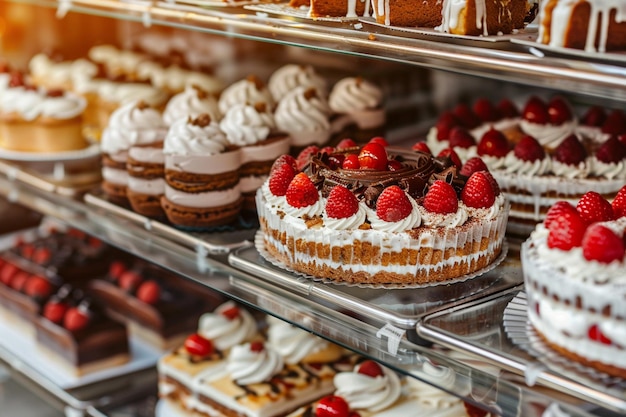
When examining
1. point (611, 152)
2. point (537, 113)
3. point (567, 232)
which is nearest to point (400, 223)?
point (567, 232)

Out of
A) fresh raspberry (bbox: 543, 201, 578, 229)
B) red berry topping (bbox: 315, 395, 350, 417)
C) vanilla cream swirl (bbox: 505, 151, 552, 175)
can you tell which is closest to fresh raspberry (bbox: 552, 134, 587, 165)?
vanilla cream swirl (bbox: 505, 151, 552, 175)

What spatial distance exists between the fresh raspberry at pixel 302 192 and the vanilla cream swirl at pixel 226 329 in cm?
88

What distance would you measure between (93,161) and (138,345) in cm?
65

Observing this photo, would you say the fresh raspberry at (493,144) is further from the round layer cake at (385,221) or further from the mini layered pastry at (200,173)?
the mini layered pastry at (200,173)

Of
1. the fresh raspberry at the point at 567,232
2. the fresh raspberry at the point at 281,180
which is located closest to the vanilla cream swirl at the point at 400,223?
the fresh raspberry at the point at 281,180

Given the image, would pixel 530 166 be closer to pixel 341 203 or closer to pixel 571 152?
pixel 571 152

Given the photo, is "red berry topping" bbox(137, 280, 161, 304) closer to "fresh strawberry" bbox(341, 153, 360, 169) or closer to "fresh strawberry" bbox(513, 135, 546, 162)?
"fresh strawberry" bbox(341, 153, 360, 169)

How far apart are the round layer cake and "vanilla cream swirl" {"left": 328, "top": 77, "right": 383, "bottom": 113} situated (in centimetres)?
70

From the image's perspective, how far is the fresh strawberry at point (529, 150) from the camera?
197cm

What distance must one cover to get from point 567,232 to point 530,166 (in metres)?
0.64

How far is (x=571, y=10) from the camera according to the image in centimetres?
131

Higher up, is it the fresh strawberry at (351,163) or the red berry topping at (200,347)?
the fresh strawberry at (351,163)

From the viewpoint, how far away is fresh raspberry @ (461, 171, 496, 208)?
1.70 m

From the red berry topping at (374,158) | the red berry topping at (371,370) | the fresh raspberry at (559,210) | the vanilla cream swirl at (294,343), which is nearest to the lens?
the fresh raspberry at (559,210)
